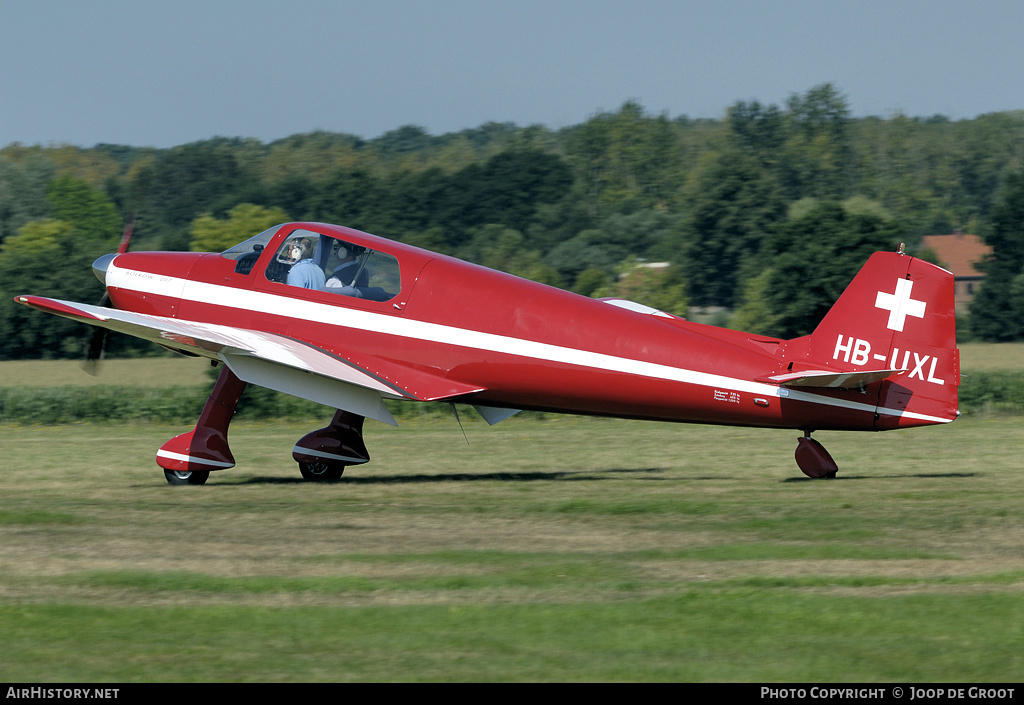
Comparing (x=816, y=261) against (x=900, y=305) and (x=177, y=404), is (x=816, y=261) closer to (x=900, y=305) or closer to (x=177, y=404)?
(x=177, y=404)

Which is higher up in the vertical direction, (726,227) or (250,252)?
(726,227)

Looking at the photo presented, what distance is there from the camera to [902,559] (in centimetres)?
754

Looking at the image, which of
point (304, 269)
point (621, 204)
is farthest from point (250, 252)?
point (621, 204)

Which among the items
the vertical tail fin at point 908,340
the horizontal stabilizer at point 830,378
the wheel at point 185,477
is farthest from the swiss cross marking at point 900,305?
the wheel at point 185,477

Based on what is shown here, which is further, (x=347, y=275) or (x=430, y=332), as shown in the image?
(x=347, y=275)

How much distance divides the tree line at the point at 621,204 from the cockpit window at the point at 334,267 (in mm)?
33077

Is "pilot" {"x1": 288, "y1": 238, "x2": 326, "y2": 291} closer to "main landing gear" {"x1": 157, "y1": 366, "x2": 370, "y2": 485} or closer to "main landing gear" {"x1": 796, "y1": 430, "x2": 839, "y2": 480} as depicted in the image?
"main landing gear" {"x1": 157, "y1": 366, "x2": 370, "y2": 485}

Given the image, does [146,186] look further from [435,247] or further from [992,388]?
[435,247]

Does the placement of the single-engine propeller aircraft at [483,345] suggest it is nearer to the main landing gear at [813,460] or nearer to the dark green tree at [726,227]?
the main landing gear at [813,460]

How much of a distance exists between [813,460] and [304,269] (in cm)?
567

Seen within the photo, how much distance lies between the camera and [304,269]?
12039mm

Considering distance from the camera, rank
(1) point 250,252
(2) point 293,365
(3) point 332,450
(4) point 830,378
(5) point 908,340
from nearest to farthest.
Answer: (4) point 830,378, (5) point 908,340, (2) point 293,365, (1) point 250,252, (3) point 332,450

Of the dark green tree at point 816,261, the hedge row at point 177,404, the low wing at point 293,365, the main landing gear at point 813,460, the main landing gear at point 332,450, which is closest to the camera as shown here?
Answer: the low wing at point 293,365

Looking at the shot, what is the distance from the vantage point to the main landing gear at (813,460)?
11.4m
